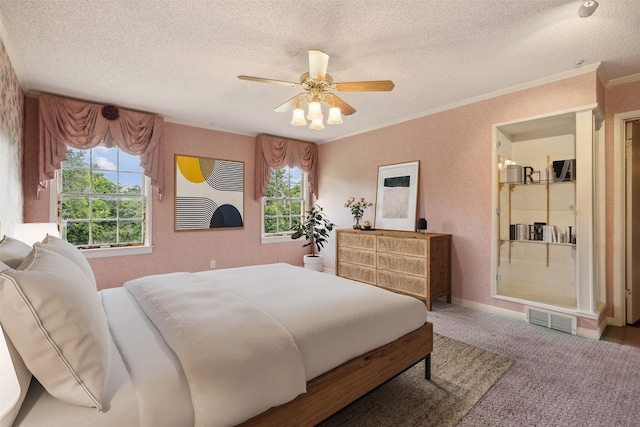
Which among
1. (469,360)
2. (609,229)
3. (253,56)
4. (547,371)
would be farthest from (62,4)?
(609,229)

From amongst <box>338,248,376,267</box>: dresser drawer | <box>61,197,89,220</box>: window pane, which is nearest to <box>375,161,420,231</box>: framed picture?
<box>338,248,376,267</box>: dresser drawer

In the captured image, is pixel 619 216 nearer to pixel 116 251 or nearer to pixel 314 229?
pixel 314 229

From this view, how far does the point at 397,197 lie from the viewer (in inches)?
174

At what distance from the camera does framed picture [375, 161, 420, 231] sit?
421cm

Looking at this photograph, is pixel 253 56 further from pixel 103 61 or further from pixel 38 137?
pixel 38 137

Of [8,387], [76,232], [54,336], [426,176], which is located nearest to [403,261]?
[426,176]

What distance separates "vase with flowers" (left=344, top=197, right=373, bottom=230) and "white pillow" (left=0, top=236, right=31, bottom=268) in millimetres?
3792

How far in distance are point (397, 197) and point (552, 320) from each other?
227 centimetres

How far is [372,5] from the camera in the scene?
1.92 meters

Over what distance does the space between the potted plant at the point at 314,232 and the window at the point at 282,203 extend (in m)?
0.20

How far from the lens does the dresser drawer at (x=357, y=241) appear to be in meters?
4.24

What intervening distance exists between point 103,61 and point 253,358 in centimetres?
294

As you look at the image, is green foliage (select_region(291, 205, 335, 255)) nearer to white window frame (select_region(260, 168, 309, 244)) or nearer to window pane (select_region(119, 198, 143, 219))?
white window frame (select_region(260, 168, 309, 244))

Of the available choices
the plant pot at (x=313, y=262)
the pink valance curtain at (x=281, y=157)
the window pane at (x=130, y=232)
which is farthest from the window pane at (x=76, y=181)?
the plant pot at (x=313, y=262)
